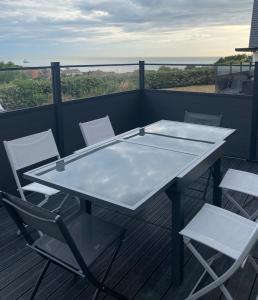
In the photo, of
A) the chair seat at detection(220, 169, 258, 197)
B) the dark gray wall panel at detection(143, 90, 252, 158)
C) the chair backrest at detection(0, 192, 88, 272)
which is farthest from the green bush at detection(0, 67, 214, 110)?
the chair seat at detection(220, 169, 258, 197)

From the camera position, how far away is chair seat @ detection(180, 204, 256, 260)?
5.98ft

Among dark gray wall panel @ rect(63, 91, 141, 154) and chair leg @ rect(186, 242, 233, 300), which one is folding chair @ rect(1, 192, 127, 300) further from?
dark gray wall panel @ rect(63, 91, 141, 154)

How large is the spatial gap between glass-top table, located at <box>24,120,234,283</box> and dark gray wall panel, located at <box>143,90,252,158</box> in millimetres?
2082

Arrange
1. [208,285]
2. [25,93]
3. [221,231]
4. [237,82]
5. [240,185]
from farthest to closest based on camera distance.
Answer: [237,82], [25,93], [240,185], [221,231], [208,285]

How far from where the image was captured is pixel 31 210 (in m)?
1.64

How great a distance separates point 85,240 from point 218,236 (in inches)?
33.1

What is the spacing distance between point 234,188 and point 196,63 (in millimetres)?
3093

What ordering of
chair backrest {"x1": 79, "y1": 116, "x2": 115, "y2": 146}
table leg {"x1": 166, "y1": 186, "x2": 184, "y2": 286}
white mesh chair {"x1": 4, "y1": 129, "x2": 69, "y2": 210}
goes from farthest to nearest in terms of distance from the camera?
chair backrest {"x1": 79, "y1": 116, "x2": 115, "y2": 146} < white mesh chair {"x1": 4, "y1": 129, "x2": 69, "y2": 210} < table leg {"x1": 166, "y1": 186, "x2": 184, "y2": 286}

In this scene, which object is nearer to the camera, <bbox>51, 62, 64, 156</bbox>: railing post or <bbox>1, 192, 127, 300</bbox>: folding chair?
<bbox>1, 192, 127, 300</bbox>: folding chair

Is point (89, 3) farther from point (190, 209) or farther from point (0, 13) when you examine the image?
point (190, 209)

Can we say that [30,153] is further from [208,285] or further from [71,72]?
[208,285]

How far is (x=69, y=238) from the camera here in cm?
159

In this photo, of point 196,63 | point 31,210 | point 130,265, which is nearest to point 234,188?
point 130,265

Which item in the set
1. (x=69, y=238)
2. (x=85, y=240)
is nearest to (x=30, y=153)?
(x=85, y=240)
